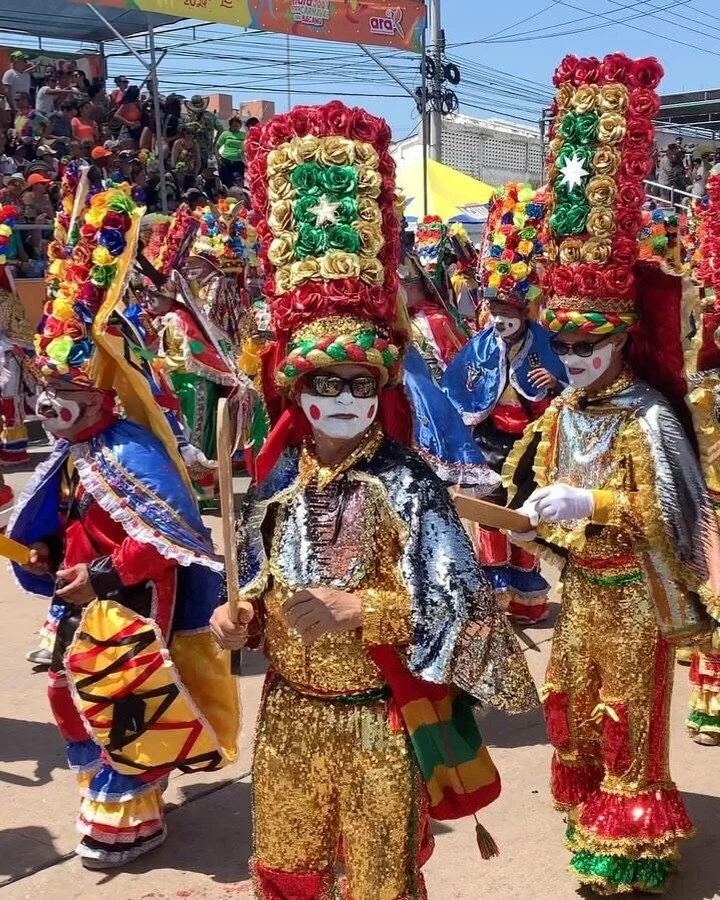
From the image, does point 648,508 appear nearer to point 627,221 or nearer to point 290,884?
point 627,221

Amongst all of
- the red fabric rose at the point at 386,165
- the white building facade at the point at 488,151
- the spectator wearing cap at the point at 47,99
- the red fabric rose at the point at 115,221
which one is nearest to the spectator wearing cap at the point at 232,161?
the spectator wearing cap at the point at 47,99

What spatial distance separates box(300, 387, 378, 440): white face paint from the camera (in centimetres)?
264

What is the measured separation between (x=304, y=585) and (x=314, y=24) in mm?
13284

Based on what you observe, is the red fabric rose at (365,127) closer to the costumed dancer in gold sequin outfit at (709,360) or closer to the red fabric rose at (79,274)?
the red fabric rose at (79,274)

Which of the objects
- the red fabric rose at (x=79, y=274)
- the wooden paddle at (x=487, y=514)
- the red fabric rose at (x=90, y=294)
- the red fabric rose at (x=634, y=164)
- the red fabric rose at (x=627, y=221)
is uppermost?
the red fabric rose at (x=634, y=164)

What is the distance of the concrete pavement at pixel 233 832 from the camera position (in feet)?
12.2

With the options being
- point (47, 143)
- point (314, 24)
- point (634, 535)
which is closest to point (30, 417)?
point (47, 143)

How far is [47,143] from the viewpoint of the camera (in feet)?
48.0

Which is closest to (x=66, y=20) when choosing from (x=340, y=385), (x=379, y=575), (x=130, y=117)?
(x=130, y=117)

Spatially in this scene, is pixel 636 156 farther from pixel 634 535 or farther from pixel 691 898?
pixel 691 898

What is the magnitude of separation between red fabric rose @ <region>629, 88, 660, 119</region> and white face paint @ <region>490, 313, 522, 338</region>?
2.53 meters

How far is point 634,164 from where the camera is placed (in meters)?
3.41

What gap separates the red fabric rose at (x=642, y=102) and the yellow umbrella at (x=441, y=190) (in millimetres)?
11392

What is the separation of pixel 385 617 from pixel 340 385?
21.7 inches
